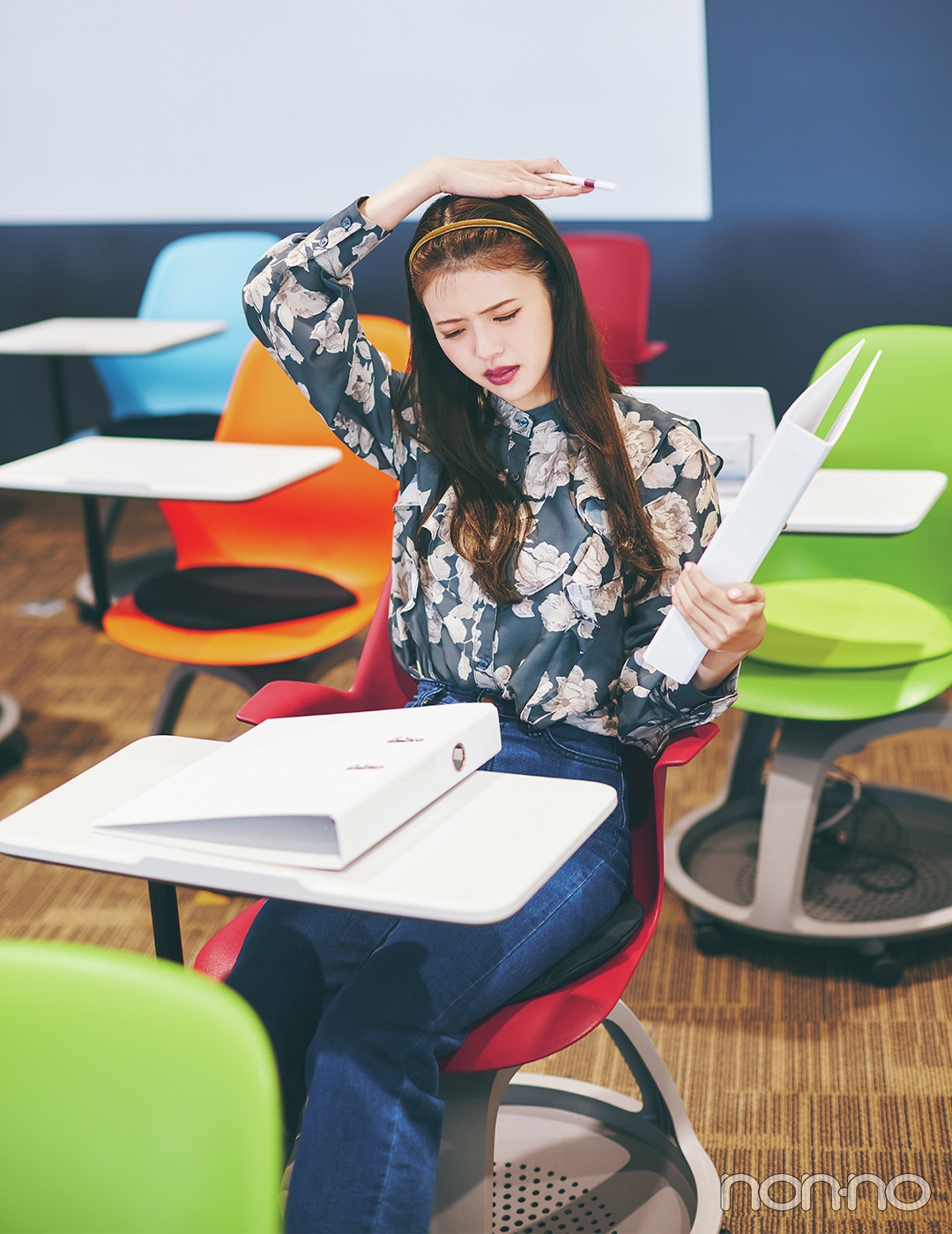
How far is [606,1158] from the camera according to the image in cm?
187

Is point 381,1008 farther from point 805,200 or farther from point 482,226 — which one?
point 805,200

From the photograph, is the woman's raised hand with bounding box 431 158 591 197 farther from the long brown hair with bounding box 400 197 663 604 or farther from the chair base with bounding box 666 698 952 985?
the chair base with bounding box 666 698 952 985

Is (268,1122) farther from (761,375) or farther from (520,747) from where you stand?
(761,375)

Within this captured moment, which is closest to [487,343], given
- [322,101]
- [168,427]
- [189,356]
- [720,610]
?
[720,610]

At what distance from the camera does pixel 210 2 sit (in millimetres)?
4992

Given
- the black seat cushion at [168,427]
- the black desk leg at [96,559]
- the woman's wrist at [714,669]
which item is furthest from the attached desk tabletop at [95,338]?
the woman's wrist at [714,669]

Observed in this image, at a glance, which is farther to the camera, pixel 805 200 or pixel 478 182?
pixel 805 200

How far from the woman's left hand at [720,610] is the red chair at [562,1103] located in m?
0.18

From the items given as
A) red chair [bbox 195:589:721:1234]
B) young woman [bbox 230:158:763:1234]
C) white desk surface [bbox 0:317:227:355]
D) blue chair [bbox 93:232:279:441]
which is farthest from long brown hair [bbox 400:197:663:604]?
blue chair [bbox 93:232:279:441]

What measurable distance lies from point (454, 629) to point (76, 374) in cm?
437

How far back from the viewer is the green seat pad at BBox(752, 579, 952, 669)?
234 centimetres

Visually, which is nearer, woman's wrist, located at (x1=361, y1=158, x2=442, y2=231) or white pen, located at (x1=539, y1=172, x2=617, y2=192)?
white pen, located at (x1=539, y1=172, x2=617, y2=192)

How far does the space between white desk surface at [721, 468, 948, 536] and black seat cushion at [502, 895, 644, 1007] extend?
2.19ft

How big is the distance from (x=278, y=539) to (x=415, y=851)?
1.84m
